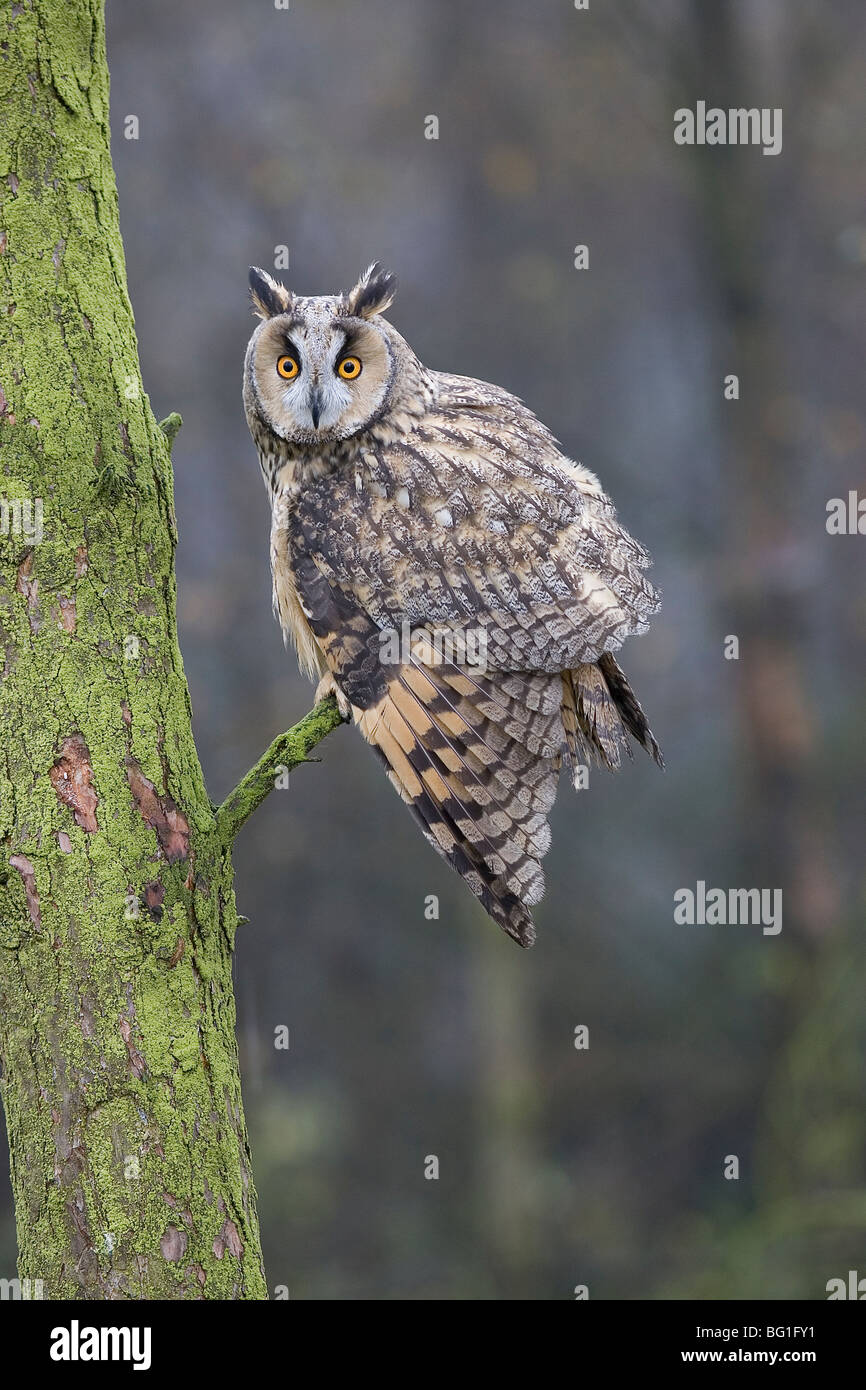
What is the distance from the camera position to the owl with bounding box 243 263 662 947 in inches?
130

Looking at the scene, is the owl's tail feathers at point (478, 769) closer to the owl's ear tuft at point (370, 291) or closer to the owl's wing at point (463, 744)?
the owl's wing at point (463, 744)

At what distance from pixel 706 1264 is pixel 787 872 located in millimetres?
2352

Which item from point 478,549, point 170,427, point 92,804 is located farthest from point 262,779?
→ point 478,549

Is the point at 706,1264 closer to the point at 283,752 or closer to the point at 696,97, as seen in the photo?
the point at 283,752

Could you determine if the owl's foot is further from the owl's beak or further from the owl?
the owl's beak

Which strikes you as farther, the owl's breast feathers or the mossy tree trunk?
the owl's breast feathers

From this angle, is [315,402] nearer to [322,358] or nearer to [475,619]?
[322,358]

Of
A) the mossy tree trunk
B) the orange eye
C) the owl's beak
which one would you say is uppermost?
the orange eye

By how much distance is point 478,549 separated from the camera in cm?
354

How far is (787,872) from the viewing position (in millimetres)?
8172

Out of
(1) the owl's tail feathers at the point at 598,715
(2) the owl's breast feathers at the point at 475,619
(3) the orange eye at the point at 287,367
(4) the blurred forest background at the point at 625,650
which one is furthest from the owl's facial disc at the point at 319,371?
(4) the blurred forest background at the point at 625,650

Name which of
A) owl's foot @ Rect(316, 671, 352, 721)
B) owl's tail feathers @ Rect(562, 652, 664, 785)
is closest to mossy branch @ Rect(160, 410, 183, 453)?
owl's foot @ Rect(316, 671, 352, 721)

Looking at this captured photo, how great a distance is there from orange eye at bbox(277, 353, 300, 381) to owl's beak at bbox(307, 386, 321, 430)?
77 millimetres
